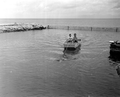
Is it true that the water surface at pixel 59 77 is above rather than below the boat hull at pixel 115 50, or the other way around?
below

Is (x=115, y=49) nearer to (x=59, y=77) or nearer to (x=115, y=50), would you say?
(x=115, y=50)

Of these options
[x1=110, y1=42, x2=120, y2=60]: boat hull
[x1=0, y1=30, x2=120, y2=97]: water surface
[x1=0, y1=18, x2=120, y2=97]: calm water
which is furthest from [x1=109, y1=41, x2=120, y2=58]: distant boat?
[x1=0, y1=18, x2=120, y2=97]: calm water

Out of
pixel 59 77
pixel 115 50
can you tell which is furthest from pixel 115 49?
pixel 59 77

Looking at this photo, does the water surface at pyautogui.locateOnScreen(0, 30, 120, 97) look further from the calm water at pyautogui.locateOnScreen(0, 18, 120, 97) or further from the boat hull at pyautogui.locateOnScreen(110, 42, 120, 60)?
the boat hull at pyautogui.locateOnScreen(110, 42, 120, 60)

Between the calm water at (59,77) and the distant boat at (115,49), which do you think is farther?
the distant boat at (115,49)

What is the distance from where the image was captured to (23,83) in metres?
22.2

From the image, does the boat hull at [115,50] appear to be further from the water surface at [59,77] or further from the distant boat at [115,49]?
the water surface at [59,77]

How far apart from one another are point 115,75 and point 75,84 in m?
7.97

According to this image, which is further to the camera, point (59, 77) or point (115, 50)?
point (115, 50)

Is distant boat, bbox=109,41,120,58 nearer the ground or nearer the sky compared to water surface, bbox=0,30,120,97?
nearer the sky

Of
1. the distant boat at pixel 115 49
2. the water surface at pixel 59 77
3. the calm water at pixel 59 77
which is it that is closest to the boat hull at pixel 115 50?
the distant boat at pixel 115 49

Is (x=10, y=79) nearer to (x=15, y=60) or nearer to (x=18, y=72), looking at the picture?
(x=18, y=72)

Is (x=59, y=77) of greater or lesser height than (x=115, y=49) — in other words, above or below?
below

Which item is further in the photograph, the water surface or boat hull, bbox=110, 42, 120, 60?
boat hull, bbox=110, 42, 120, 60
